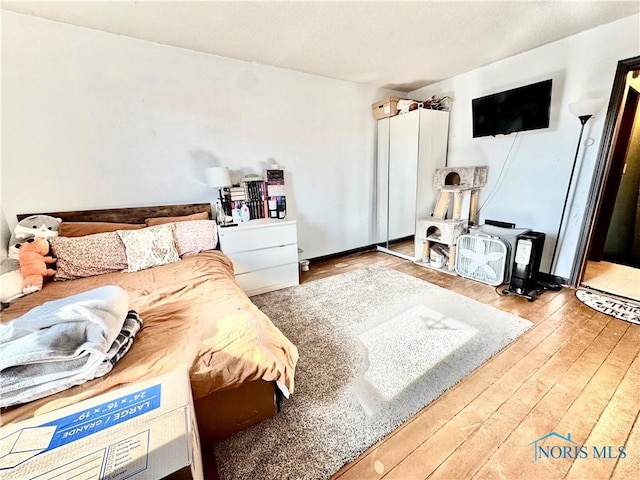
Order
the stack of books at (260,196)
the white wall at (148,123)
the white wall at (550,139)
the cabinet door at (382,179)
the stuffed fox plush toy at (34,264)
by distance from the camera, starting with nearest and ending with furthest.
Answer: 1. the stuffed fox plush toy at (34,264)
2. the white wall at (148,123)
3. the white wall at (550,139)
4. the stack of books at (260,196)
5. the cabinet door at (382,179)

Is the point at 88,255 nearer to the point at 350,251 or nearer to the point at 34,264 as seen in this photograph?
the point at 34,264

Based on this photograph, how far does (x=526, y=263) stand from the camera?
7.99 feet

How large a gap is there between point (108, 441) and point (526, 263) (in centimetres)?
302

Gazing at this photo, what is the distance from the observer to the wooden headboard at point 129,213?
7.39 feet

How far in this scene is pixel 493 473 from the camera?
3.53ft

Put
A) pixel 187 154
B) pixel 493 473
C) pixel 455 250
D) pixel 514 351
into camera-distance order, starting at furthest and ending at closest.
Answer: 1. pixel 455 250
2. pixel 187 154
3. pixel 514 351
4. pixel 493 473

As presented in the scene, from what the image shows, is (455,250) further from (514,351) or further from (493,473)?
(493,473)

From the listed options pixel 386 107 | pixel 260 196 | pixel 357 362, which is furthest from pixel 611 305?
pixel 260 196

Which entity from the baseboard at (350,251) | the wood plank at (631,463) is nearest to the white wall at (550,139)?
the baseboard at (350,251)

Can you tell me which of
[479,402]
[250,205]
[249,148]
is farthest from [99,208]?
[479,402]

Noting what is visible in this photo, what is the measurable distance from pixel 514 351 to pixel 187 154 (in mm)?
3187

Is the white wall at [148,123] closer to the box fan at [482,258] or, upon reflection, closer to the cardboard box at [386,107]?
the cardboard box at [386,107]

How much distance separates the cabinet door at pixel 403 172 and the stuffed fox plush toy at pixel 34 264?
3.55 meters

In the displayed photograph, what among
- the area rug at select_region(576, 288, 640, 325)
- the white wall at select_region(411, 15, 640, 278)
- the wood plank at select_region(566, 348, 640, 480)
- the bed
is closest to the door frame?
the white wall at select_region(411, 15, 640, 278)
